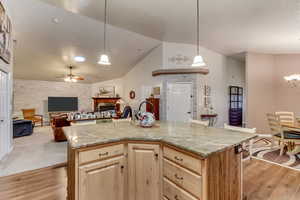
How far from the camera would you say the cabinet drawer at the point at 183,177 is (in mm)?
1231

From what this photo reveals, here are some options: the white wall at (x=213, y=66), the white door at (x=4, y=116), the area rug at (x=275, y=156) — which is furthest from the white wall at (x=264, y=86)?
the white door at (x=4, y=116)

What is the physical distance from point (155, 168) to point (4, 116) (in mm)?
3620

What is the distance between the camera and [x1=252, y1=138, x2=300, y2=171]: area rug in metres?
3.05

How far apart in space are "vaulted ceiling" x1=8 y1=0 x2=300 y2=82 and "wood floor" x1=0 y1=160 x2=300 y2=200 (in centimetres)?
302

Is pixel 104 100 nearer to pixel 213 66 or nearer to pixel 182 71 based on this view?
pixel 182 71

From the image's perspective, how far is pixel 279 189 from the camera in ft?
7.27

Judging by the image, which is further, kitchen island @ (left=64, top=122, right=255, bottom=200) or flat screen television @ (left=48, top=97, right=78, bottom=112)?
flat screen television @ (left=48, top=97, right=78, bottom=112)

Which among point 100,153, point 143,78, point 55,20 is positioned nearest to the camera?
point 100,153

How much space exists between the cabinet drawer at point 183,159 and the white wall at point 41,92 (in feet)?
27.5

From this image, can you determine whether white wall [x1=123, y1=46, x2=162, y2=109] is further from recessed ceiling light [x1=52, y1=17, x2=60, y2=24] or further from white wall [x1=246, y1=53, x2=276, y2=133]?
white wall [x1=246, y1=53, x2=276, y2=133]

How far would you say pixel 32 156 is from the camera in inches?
135

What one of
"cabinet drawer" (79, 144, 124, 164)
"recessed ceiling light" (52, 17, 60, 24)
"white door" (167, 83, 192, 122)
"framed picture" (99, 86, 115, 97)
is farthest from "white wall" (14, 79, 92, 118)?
"cabinet drawer" (79, 144, 124, 164)

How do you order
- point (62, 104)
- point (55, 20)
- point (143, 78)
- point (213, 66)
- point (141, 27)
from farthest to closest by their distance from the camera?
point (62, 104), point (143, 78), point (213, 66), point (141, 27), point (55, 20)

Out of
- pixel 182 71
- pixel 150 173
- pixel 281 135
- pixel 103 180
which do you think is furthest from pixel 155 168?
pixel 182 71
